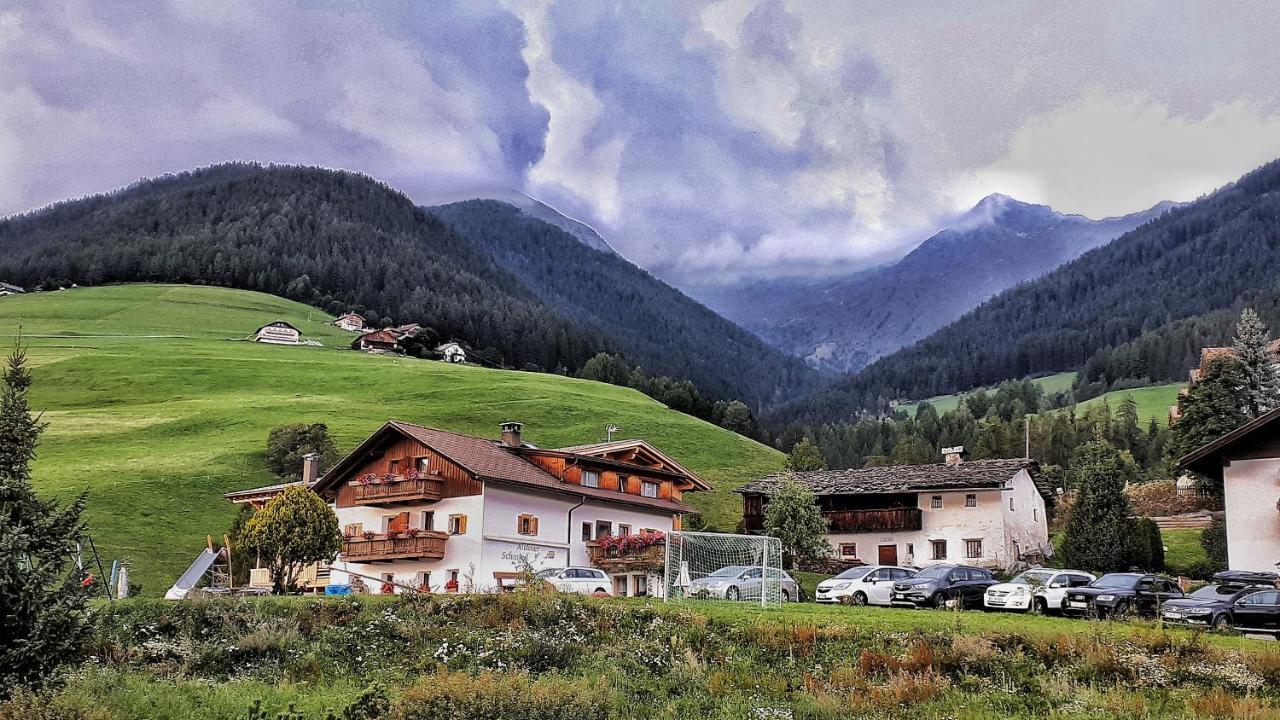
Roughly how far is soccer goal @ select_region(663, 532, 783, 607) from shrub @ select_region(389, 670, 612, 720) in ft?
48.5

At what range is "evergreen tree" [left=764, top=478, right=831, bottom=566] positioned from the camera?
65438 millimetres

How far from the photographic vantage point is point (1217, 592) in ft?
112

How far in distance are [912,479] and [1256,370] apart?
1145 inches

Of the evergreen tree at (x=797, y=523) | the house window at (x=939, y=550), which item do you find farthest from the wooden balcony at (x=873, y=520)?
the evergreen tree at (x=797, y=523)

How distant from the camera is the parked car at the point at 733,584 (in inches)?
1462

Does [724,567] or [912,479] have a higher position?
[912,479]

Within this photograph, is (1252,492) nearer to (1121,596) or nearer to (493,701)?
(1121,596)

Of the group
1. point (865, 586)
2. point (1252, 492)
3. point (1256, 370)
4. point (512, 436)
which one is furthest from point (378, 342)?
point (1252, 492)

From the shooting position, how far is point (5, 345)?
469 feet

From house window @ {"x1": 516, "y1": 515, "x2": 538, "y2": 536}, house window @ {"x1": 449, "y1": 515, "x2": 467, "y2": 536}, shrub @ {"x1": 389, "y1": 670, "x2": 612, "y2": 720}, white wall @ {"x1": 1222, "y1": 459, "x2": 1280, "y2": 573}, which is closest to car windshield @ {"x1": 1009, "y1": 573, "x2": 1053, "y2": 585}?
white wall @ {"x1": 1222, "y1": 459, "x2": 1280, "y2": 573}

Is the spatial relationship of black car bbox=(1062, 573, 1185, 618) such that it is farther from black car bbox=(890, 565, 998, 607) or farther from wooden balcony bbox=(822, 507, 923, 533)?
wooden balcony bbox=(822, 507, 923, 533)

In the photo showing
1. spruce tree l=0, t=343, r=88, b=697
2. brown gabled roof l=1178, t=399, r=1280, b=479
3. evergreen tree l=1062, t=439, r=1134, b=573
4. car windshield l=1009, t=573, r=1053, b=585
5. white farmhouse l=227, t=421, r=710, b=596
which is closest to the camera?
spruce tree l=0, t=343, r=88, b=697

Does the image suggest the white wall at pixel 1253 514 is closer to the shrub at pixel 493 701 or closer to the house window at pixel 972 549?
the house window at pixel 972 549

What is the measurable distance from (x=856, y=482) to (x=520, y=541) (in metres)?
29.0
